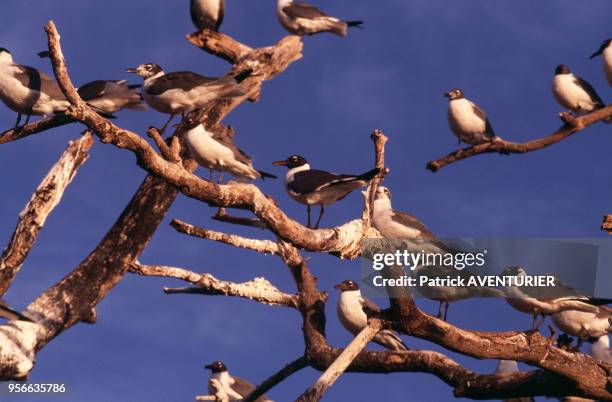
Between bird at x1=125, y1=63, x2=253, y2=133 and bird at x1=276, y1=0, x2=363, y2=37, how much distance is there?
305 inches

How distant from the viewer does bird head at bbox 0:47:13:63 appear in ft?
47.1

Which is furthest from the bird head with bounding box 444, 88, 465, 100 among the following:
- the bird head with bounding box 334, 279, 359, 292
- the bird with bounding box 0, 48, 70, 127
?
the bird with bounding box 0, 48, 70, 127

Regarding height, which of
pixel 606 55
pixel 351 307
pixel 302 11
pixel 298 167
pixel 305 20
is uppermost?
pixel 302 11

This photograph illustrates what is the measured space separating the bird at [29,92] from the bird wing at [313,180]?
3646 millimetres

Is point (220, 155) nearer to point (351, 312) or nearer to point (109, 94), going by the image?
point (109, 94)

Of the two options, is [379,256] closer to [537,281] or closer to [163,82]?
[537,281]

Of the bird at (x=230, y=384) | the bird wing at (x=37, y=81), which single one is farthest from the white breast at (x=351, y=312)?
the bird wing at (x=37, y=81)

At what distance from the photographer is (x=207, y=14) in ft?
66.1

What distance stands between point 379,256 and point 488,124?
5765 millimetres

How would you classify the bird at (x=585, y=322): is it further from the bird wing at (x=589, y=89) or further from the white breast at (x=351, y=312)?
the bird wing at (x=589, y=89)

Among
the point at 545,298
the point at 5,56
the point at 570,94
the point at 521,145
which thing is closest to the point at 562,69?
the point at 570,94

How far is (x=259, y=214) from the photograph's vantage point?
10.3m

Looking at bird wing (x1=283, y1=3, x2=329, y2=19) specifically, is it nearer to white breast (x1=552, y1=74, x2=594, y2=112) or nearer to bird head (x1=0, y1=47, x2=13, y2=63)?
white breast (x1=552, y1=74, x2=594, y2=112)

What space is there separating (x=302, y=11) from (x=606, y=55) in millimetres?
6491
